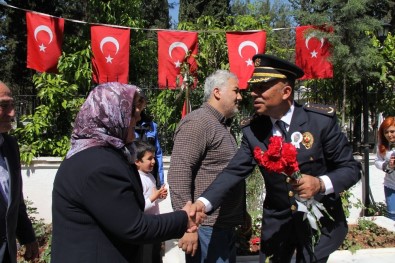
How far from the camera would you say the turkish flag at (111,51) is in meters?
6.63

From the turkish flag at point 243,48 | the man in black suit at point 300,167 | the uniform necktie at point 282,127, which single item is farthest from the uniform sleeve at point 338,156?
the turkish flag at point 243,48

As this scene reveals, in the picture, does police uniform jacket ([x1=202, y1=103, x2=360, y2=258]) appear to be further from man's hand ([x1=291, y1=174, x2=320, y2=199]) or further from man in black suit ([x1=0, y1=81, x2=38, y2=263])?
man in black suit ([x1=0, y1=81, x2=38, y2=263])

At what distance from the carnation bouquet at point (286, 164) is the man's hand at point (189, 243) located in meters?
0.79

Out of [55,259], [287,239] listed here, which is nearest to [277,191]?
[287,239]

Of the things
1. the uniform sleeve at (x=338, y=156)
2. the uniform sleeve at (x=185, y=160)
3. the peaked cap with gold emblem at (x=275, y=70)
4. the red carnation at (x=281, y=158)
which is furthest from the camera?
the uniform sleeve at (x=185, y=160)

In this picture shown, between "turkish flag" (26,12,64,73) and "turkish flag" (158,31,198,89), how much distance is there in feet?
5.05

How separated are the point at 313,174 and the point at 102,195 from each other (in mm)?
1327

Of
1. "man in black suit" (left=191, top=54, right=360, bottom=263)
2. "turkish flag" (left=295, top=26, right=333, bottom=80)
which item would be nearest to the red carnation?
"man in black suit" (left=191, top=54, right=360, bottom=263)

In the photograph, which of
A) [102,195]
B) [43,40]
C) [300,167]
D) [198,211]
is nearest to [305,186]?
[300,167]

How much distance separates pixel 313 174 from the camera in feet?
8.47

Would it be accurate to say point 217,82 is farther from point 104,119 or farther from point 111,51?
point 111,51

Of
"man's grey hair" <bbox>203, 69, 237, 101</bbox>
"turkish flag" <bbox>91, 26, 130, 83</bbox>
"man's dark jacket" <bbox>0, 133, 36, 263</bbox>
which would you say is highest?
"turkish flag" <bbox>91, 26, 130, 83</bbox>

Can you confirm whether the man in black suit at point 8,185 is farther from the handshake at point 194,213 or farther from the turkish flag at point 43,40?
the turkish flag at point 43,40

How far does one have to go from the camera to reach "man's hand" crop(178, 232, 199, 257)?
2.79m
